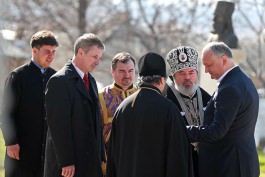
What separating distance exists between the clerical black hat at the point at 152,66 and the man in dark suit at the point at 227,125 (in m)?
0.63

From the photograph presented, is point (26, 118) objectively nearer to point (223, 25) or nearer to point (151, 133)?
point (151, 133)

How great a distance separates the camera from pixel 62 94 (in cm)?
520

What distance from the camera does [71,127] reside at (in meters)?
5.24

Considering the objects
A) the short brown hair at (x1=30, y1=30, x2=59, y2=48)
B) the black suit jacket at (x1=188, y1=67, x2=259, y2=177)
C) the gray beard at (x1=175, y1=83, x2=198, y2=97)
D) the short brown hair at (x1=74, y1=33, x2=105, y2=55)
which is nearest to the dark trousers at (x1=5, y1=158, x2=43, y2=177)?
the short brown hair at (x1=30, y1=30, x2=59, y2=48)

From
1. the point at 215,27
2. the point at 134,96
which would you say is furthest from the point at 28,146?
the point at 215,27

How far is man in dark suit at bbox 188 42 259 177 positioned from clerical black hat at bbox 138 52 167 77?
24.8 inches

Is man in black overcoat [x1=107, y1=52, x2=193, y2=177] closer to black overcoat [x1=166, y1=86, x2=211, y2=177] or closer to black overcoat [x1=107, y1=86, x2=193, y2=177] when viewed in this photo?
black overcoat [x1=107, y1=86, x2=193, y2=177]

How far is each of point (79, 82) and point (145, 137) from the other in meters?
0.98

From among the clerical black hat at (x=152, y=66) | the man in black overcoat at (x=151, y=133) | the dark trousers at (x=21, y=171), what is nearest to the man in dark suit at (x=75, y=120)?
the man in black overcoat at (x=151, y=133)

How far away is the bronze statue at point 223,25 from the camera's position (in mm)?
13102

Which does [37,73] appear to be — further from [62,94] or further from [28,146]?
[62,94]

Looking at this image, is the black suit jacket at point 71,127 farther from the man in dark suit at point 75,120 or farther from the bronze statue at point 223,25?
the bronze statue at point 223,25

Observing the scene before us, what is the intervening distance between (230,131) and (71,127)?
4.48 ft

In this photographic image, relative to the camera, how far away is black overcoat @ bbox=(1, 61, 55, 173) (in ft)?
20.1
